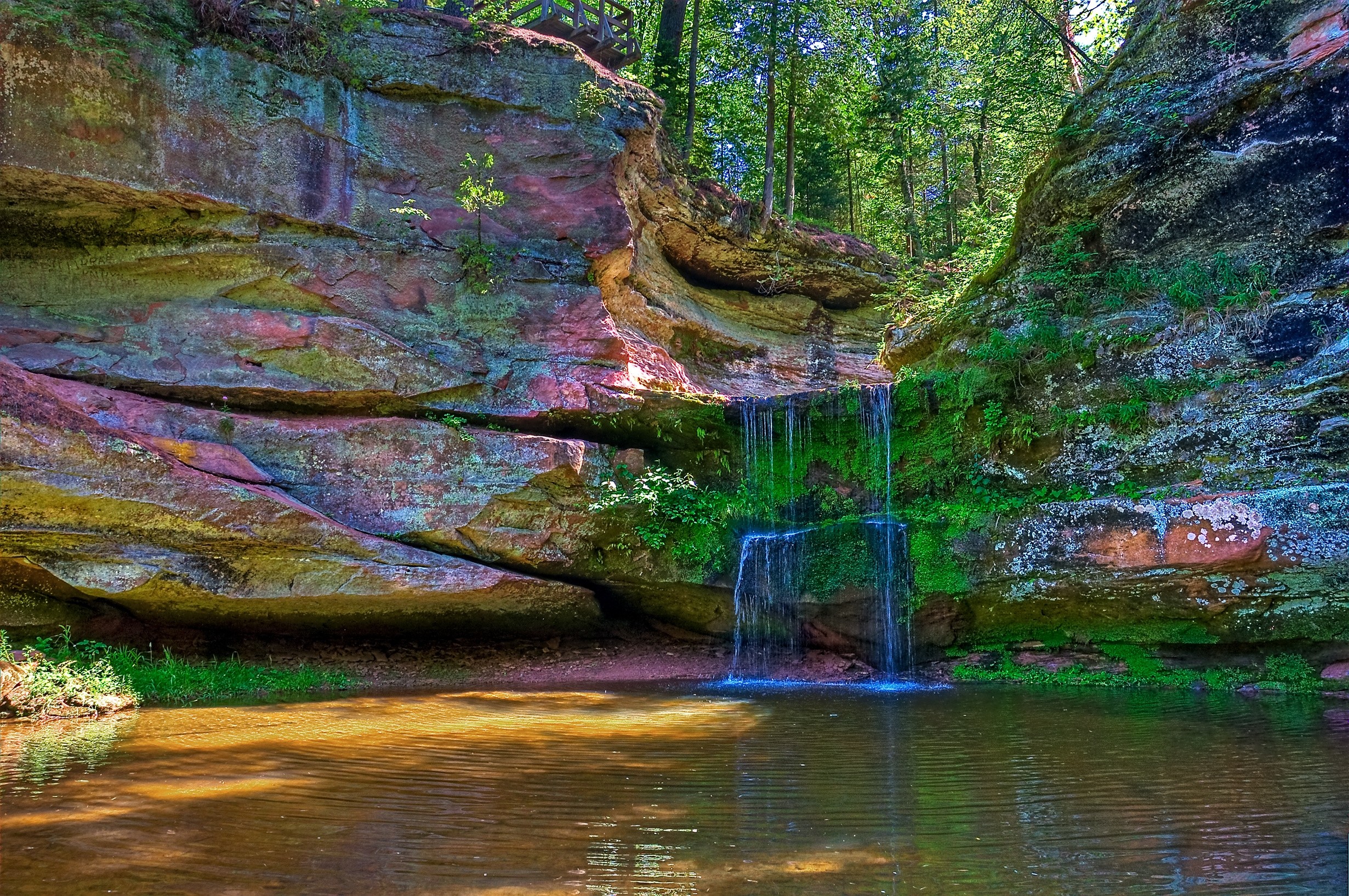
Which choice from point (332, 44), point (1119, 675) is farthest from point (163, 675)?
point (1119, 675)

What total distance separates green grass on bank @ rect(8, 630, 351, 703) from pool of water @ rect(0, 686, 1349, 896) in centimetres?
178

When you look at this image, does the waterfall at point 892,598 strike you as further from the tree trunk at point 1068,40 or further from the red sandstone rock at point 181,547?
the tree trunk at point 1068,40

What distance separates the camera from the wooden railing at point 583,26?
57.1ft

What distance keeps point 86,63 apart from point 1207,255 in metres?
16.1

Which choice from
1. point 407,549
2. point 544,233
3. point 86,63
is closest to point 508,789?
point 407,549

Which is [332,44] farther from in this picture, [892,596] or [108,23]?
[892,596]

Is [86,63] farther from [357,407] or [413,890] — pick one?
[413,890]

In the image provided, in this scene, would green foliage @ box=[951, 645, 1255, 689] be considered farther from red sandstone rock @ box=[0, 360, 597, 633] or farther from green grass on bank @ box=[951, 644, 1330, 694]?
red sandstone rock @ box=[0, 360, 597, 633]

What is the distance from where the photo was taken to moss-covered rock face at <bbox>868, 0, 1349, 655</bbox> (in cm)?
926

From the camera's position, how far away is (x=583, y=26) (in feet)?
57.6

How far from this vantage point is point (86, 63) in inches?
448

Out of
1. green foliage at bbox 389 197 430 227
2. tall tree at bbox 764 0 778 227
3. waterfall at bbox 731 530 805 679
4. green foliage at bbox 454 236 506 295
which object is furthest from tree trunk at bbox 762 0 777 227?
waterfall at bbox 731 530 805 679

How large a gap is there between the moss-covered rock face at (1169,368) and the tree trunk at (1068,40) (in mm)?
3586

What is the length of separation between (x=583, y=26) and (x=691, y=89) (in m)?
3.18
